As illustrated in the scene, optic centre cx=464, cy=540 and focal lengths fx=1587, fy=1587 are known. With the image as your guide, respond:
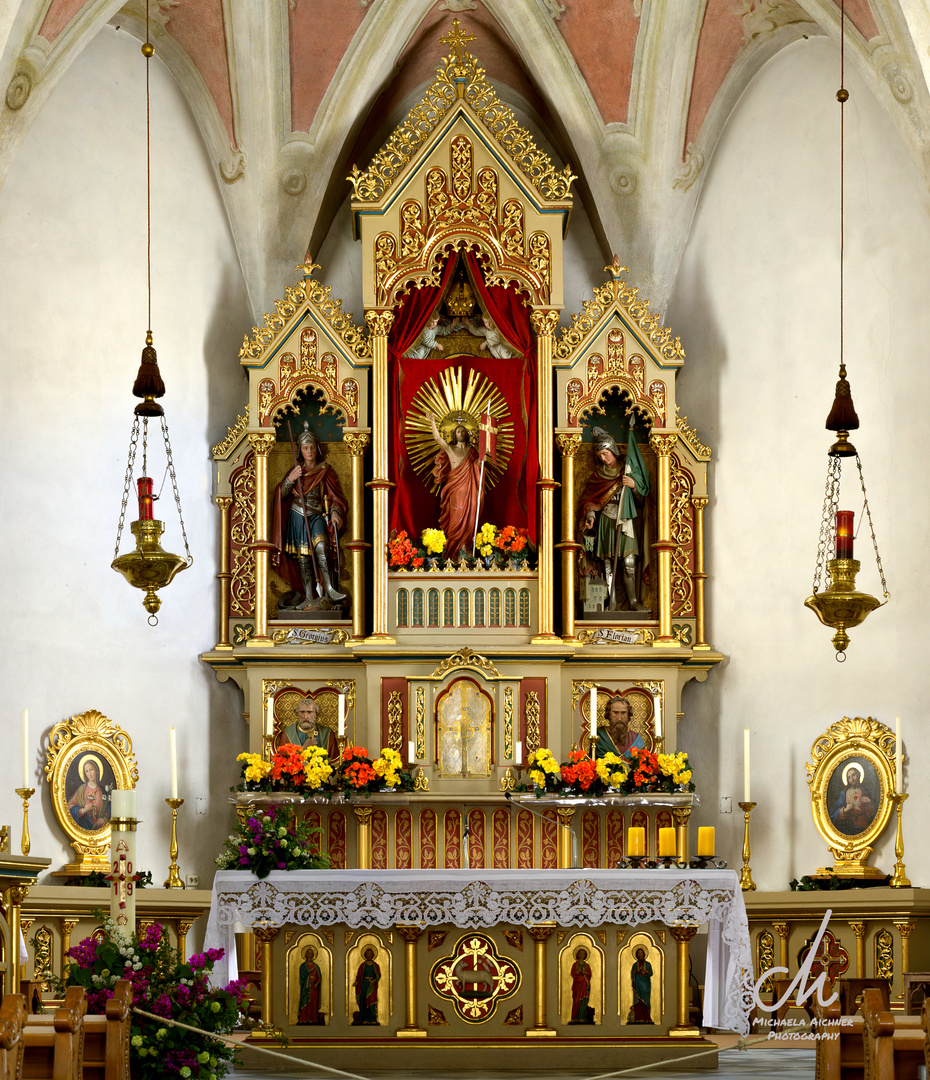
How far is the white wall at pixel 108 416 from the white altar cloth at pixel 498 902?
2933 mm

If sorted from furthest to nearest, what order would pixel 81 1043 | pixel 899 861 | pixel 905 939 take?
pixel 899 861
pixel 905 939
pixel 81 1043

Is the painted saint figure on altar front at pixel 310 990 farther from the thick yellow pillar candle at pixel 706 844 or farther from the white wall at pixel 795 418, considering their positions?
the white wall at pixel 795 418

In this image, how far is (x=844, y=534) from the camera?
1002 centimetres

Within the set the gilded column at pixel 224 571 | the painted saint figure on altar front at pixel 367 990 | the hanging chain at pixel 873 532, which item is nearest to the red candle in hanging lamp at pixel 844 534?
the hanging chain at pixel 873 532

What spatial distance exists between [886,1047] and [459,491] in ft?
25.1

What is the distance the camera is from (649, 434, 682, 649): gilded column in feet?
44.9

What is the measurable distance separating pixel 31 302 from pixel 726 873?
23.5 ft

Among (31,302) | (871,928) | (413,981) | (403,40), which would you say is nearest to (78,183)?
(31,302)

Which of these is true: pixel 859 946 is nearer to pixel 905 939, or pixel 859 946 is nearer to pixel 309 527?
pixel 905 939

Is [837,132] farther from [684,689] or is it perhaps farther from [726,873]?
[726,873]

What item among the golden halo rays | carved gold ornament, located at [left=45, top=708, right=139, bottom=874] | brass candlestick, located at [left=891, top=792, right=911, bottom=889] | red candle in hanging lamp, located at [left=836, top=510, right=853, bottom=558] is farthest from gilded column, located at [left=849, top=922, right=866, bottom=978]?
carved gold ornament, located at [left=45, top=708, right=139, bottom=874]

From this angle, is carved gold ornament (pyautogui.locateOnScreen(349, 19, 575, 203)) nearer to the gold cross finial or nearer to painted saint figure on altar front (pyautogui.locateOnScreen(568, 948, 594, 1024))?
the gold cross finial

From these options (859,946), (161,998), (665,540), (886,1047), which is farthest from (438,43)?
(886,1047)

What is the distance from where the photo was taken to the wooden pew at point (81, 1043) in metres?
6.84
